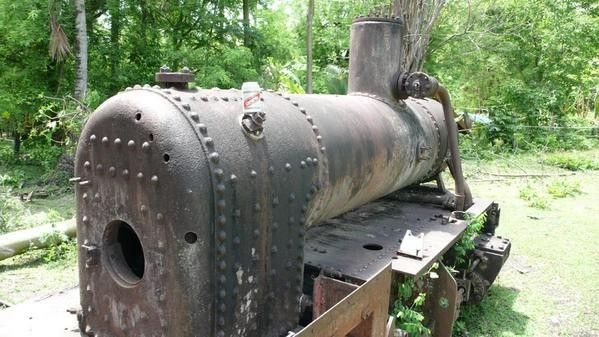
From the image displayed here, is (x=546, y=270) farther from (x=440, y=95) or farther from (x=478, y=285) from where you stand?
(x=440, y=95)

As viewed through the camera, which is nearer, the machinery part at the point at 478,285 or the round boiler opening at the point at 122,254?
the round boiler opening at the point at 122,254

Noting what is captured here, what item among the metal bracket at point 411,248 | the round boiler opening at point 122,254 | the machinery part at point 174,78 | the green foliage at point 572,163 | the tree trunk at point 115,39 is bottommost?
the green foliage at point 572,163

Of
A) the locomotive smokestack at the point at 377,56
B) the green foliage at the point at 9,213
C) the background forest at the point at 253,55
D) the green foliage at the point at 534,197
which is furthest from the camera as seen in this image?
the background forest at the point at 253,55

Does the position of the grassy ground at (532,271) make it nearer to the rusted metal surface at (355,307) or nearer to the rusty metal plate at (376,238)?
the rusty metal plate at (376,238)

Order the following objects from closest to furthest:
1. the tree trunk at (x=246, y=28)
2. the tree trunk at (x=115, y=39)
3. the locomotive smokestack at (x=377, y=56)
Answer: the locomotive smokestack at (x=377, y=56) < the tree trunk at (x=115, y=39) < the tree trunk at (x=246, y=28)

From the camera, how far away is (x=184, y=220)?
6.29ft

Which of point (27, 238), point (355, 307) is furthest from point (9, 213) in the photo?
point (355, 307)

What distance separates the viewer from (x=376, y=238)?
3.72m

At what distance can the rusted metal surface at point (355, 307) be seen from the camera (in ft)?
7.09

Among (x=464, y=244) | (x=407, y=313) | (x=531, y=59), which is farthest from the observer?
(x=531, y=59)

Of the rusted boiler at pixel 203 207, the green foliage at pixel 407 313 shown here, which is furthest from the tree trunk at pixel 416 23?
the rusted boiler at pixel 203 207

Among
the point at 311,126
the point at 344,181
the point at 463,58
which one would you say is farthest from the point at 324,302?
the point at 463,58

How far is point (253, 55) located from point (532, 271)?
9.88 meters

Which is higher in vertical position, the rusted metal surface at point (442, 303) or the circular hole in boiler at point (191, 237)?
the circular hole in boiler at point (191, 237)
